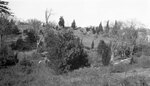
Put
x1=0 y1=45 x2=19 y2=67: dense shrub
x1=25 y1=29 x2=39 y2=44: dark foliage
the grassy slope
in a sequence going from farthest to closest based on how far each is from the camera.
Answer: x1=25 y1=29 x2=39 y2=44: dark foliage < x1=0 y1=45 x2=19 y2=67: dense shrub < the grassy slope

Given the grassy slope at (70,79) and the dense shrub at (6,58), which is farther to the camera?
the dense shrub at (6,58)

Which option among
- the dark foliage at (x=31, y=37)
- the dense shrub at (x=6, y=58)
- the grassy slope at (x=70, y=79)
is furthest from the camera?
the dark foliage at (x=31, y=37)

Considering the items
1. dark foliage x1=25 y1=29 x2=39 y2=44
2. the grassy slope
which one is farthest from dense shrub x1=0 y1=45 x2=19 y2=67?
dark foliage x1=25 y1=29 x2=39 y2=44

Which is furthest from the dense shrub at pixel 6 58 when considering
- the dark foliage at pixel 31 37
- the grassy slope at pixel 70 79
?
the dark foliage at pixel 31 37

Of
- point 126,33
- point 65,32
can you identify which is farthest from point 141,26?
point 65,32

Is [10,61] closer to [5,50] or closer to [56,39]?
[5,50]

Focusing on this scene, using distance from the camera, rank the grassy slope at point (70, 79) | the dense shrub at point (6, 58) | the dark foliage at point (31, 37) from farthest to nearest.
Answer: the dark foliage at point (31, 37) → the dense shrub at point (6, 58) → the grassy slope at point (70, 79)

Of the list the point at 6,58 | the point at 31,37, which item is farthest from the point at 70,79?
the point at 31,37

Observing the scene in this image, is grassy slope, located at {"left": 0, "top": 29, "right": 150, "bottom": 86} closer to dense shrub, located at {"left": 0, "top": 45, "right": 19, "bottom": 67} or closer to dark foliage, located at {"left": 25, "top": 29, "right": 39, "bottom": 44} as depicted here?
dense shrub, located at {"left": 0, "top": 45, "right": 19, "bottom": 67}

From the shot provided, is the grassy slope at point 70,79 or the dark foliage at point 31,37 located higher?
the dark foliage at point 31,37

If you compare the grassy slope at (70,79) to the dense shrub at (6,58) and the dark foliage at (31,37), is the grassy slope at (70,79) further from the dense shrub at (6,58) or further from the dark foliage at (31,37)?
the dark foliage at (31,37)

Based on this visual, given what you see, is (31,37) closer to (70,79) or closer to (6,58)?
(6,58)

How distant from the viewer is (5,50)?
87.0 feet

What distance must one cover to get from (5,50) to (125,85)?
69.9 ft
